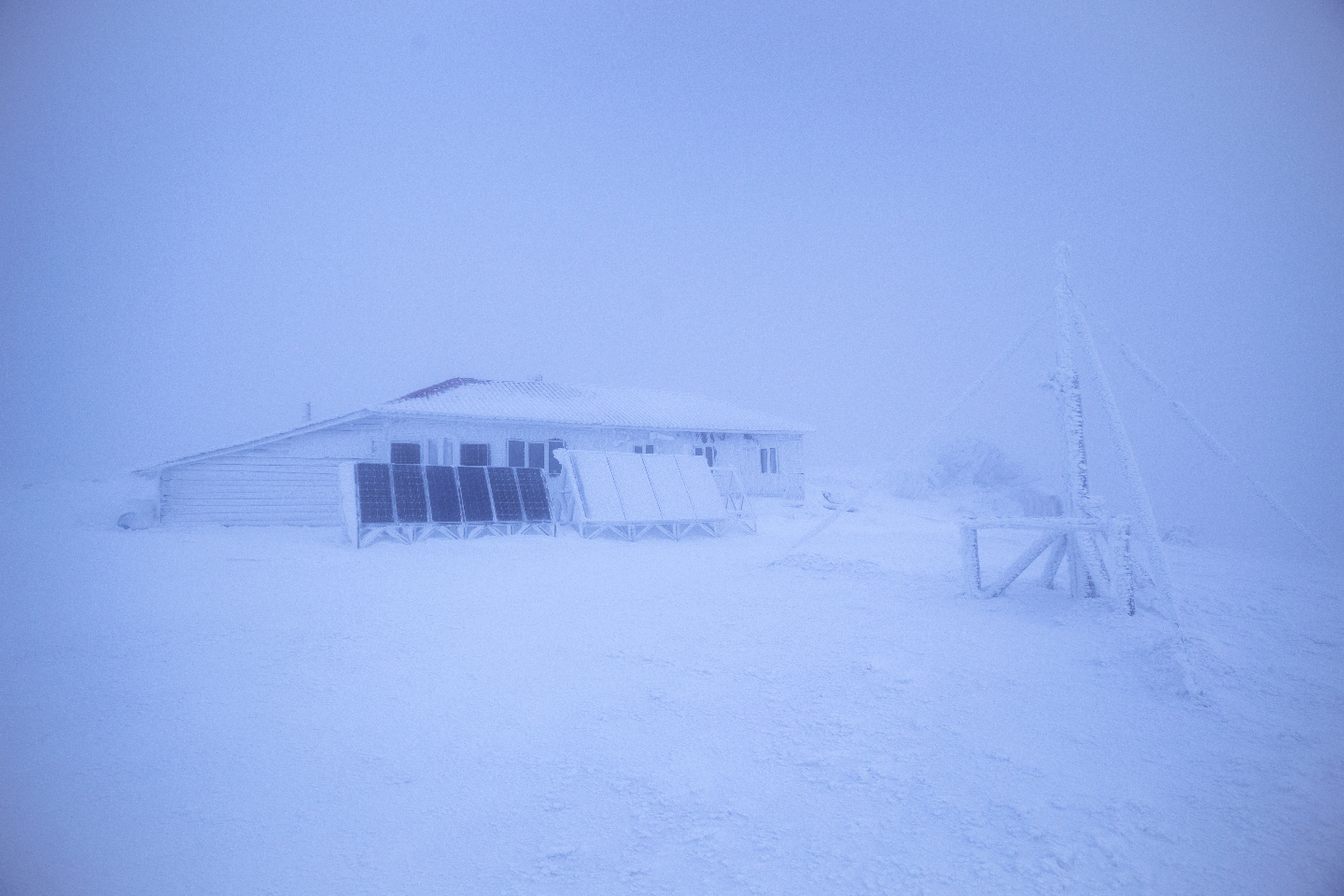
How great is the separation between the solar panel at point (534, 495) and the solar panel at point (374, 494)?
3.30 metres

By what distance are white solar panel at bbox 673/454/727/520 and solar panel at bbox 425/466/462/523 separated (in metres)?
6.26

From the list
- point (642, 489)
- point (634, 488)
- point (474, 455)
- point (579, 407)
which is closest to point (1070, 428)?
point (642, 489)

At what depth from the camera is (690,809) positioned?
3.45 meters

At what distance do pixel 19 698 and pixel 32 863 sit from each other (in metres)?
2.74

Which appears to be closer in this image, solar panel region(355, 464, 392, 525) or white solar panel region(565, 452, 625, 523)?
solar panel region(355, 464, 392, 525)

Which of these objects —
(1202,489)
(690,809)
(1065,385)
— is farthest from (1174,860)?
(1202,489)

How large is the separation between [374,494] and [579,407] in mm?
10359

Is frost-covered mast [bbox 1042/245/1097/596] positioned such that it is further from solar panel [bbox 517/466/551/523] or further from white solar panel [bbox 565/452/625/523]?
solar panel [bbox 517/466/551/523]

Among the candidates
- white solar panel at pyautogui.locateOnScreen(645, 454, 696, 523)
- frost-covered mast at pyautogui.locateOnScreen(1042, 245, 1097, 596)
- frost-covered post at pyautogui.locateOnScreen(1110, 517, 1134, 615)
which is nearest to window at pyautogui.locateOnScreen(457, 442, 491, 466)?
white solar panel at pyautogui.locateOnScreen(645, 454, 696, 523)

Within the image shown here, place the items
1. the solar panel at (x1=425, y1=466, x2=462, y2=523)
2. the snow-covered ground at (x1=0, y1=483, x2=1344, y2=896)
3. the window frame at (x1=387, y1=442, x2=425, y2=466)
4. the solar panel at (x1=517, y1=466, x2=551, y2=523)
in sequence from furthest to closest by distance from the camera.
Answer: the window frame at (x1=387, y1=442, x2=425, y2=466) → the solar panel at (x1=517, y1=466, x2=551, y2=523) → the solar panel at (x1=425, y1=466, x2=462, y2=523) → the snow-covered ground at (x1=0, y1=483, x2=1344, y2=896)

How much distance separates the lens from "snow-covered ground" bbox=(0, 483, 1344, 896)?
2990 millimetres

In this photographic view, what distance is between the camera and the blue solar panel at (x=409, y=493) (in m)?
13.9

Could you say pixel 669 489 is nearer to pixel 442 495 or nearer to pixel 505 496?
pixel 505 496

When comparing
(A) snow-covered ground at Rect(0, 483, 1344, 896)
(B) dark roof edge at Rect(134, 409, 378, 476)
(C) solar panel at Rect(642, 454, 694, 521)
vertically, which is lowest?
(A) snow-covered ground at Rect(0, 483, 1344, 896)
